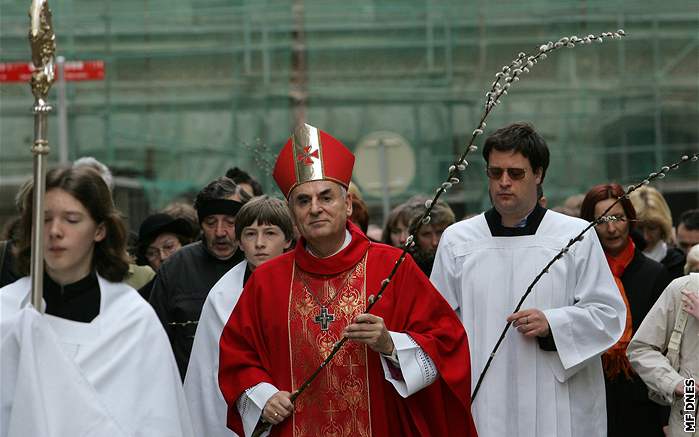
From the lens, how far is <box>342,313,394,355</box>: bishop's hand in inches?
217

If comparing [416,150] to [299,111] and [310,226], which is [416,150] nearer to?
[299,111]

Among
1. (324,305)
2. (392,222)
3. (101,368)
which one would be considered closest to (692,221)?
(392,222)

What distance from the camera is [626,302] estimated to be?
7.88m

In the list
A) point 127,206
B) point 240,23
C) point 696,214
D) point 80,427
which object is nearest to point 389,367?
point 80,427

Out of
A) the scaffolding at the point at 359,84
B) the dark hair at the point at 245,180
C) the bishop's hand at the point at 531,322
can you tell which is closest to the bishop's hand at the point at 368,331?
the bishop's hand at the point at 531,322

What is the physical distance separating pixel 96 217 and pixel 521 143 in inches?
92.5

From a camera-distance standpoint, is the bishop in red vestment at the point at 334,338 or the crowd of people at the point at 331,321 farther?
the bishop in red vestment at the point at 334,338

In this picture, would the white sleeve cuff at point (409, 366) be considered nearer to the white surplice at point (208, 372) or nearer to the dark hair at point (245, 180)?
the white surplice at point (208, 372)

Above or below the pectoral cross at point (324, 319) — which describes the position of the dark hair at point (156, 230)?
above

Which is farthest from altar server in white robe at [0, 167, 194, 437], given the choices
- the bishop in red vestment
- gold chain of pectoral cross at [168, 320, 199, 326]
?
gold chain of pectoral cross at [168, 320, 199, 326]

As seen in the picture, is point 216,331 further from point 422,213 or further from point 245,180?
point 245,180

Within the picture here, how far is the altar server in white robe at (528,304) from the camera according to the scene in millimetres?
6699

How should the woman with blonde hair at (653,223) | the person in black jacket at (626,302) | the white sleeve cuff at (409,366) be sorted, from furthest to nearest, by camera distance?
the woman with blonde hair at (653,223) → the person in black jacket at (626,302) → the white sleeve cuff at (409,366)

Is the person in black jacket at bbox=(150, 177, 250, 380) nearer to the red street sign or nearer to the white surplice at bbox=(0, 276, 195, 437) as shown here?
the white surplice at bbox=(0, 276, 195, 437)
